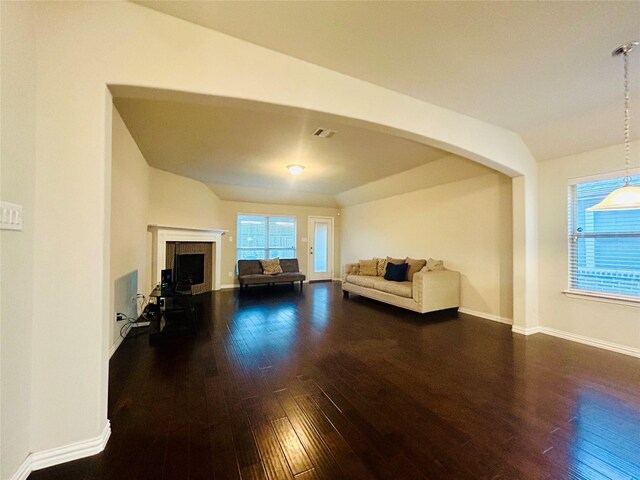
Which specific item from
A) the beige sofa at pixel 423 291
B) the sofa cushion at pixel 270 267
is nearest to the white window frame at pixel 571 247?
the beige sofa at pixel 423 291

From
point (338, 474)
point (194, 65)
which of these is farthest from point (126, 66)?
point (338, 474)

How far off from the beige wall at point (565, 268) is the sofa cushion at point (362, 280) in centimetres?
265

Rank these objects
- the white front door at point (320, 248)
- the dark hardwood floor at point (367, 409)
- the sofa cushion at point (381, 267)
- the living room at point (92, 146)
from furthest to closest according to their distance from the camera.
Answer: the white front door at point (320, 248)
the sofa cushion at point (381, 267)
the dark hardwood floor at point (367, 409)
the living room at point (92, 146)

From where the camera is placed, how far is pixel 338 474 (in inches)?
53.5

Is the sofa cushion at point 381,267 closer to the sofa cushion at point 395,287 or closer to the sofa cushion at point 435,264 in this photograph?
the sofa cushion at point 395,287

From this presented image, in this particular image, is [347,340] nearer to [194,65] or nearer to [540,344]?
[540,344]

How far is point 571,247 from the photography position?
3.39 meters

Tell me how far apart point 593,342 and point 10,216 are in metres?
5.30

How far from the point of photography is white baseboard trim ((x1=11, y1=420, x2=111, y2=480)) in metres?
1.36

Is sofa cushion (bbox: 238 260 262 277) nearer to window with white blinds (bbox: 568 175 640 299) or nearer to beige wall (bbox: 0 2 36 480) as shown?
beige wall (bbox: 0 2 36 480)

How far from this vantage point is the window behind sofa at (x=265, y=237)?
24.1ft

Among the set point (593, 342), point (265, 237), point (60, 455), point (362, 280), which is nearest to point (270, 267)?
point (265, 237)

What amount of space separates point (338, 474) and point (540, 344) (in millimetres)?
3173

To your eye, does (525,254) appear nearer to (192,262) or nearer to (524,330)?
(524,330)
